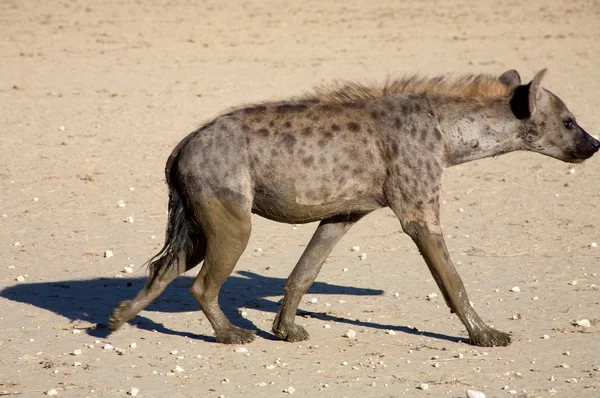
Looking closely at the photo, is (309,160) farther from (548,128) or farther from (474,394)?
(474,394)

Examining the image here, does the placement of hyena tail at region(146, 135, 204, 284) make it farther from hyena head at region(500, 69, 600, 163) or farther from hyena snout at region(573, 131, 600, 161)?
hyena snout at region(573, 131, 600, 161)

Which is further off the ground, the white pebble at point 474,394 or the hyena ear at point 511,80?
the hyena ear at point 511,80

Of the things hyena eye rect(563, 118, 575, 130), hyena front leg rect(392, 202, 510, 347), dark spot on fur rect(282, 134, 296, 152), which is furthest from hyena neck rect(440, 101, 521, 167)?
dark spot on fur rect(282, 134, 296, 152)

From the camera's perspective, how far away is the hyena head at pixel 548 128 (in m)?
6.22

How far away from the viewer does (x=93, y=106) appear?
11.8 metres

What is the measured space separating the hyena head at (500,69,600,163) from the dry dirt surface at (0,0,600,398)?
3.35 feet

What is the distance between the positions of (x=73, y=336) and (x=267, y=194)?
55.9 inches

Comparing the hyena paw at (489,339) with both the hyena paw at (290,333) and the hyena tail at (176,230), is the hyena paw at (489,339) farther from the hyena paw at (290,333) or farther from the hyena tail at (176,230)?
the hyena tail at (176,230)

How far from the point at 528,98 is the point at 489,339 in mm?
1407

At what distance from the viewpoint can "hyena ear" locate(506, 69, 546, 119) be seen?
6.11 meters

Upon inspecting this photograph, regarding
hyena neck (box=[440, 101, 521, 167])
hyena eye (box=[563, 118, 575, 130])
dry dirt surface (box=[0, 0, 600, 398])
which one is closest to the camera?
dry dirt surface (box=[0, 0, 600, 398])

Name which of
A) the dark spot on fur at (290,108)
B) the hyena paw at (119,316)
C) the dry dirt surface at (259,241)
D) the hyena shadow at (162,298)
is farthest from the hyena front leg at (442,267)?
the hyena paw at (119,316)

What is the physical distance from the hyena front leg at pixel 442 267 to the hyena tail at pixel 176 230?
1.16 m

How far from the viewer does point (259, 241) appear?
8.05 meters
